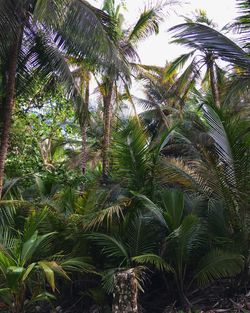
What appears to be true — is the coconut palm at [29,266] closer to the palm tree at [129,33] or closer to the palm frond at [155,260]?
the palm frond at [155,260]

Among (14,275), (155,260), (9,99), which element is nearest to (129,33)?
(9,99)

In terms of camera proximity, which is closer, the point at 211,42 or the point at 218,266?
the point at 218,266

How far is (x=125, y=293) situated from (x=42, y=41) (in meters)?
6.88

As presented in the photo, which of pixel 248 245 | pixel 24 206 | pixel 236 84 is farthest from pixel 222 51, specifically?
pixel 24 206

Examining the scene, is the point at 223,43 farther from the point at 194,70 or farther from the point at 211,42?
the point at 194,70

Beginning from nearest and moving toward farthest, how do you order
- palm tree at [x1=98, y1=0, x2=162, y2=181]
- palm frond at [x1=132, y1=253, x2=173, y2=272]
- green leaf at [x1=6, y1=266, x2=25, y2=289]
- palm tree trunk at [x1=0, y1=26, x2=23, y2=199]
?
green leaf at [x1=6, y1=266, x2=25, y2=289] < palm frond at [x1=132, y1=253, x2=173, y2=272] < palm tree trunk at [x1=0, y1=26, x2=23, y2=199] < palm tree at [x1=98, y1=0, x2=162, y2=181]

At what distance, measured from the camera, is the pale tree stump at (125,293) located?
18.0 ft

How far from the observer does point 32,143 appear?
41.5ft

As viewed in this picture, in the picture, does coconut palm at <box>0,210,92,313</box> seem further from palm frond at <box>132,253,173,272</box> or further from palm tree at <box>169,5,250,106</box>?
palm tree at <box>169,5,250,106</box>

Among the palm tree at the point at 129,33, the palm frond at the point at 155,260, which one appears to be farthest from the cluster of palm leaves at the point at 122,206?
the palm tree at the point at 129,33

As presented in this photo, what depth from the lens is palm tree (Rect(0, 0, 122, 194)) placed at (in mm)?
8047

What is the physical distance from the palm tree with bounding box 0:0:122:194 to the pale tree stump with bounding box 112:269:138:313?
4290mm

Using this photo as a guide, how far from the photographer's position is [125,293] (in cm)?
551

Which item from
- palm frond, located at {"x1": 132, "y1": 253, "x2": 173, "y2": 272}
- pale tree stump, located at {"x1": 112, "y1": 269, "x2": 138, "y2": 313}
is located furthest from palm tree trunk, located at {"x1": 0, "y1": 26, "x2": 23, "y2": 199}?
pale tree stump, located at {"x1": 112, "y1": 269, "x2": 138, "y2": 313}
